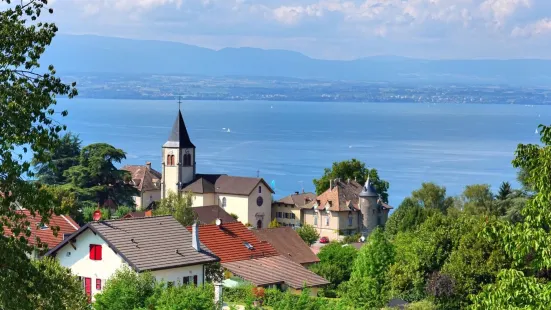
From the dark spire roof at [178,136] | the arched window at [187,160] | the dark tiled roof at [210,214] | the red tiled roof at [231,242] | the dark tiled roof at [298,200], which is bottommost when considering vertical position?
the red tiled roof at [231,242]

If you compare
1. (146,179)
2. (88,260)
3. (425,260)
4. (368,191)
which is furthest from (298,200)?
(88,260)

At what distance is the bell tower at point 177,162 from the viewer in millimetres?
75188

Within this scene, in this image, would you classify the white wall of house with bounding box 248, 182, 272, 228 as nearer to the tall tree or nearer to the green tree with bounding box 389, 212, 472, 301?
the green tree with bounding box 389, 212, 472, 301

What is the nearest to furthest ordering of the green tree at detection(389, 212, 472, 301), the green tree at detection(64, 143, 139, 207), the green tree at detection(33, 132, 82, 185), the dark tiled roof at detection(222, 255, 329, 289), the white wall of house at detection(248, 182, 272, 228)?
the green tree at detection(389, 212, 472, 301) → the dark tiled roof at detection(222, 255, 329, 289) → the green tree at detection(64, 143, 139, 207) → the green tree at detection(33, 132, 82, 185) → the white wall of house at detection(248, 182, 272, 228)

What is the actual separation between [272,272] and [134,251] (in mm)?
5493

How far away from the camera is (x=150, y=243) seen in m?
26.8

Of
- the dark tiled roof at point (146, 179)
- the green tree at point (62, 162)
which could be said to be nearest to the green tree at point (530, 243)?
the green tree at point (62, 162)

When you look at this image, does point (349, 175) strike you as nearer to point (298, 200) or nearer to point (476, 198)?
point (298, 200)

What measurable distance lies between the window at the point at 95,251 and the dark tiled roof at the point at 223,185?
1778 inches

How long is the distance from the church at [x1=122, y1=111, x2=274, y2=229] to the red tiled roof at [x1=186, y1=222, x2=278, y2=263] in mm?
36875

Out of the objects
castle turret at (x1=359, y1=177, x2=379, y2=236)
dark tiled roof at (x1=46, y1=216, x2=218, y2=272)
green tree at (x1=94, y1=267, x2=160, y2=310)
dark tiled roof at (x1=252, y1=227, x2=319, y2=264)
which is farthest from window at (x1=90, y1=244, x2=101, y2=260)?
castle turret at (x1=359, y1=177, x2=379, y2=236)

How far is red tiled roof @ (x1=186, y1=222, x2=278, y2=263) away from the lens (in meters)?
31.8

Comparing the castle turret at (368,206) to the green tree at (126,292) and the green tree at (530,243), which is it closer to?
the green tree at (126,292)

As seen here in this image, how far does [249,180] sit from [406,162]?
74319mm
